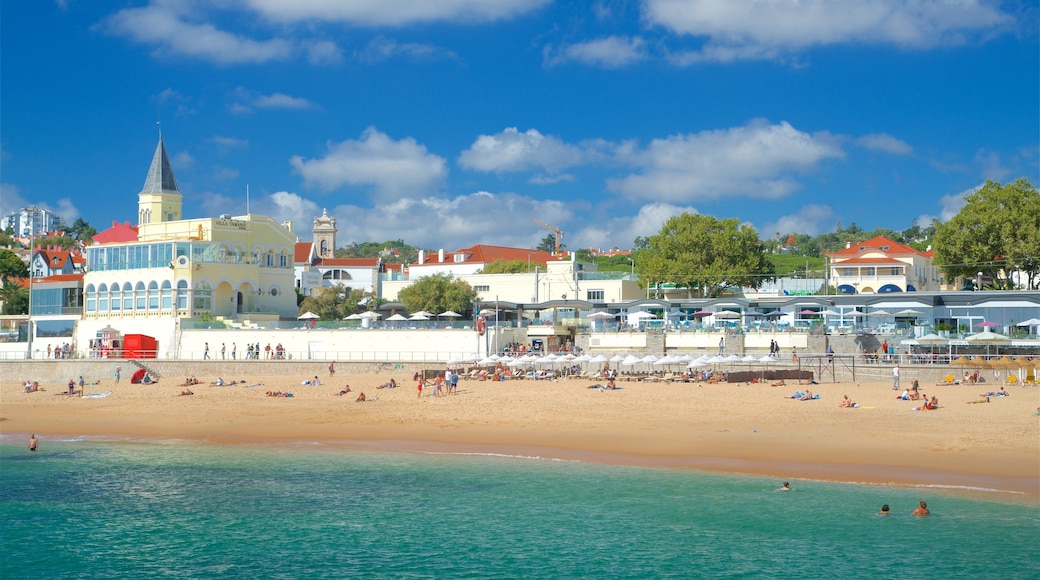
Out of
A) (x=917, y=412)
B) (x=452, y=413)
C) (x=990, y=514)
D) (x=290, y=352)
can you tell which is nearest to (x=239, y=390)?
(x=290, y=352)

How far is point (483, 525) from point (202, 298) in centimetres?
4085

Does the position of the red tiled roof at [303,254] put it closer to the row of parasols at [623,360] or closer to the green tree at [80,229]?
the row of parasols at [623,360]

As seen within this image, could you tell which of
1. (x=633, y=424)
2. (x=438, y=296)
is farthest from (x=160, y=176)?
(x=633, y=424)

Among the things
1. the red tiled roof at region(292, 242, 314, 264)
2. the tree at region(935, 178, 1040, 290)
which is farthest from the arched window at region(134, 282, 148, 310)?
the tree at region(935, 178, 1040, 290)

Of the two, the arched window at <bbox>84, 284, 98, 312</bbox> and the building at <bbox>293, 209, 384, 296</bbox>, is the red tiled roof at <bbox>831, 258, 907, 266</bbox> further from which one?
the arched window at <bbox>84, 284, 98, 312</bbox>

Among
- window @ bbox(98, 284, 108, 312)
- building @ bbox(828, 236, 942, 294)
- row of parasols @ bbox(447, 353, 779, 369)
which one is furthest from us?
building @ bbox(828, 236, 942, 294)

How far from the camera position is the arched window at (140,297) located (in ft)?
188

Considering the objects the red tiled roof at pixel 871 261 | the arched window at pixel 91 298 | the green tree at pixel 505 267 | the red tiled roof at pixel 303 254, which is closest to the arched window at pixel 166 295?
the arched window at pixel 91 298

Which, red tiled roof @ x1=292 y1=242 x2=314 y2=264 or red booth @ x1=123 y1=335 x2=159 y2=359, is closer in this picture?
red booth @ x1=123 y1=335 x2=159 y2=359

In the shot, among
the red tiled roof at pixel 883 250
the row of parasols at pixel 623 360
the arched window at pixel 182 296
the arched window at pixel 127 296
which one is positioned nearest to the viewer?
the row of parasols at pixel 623 360

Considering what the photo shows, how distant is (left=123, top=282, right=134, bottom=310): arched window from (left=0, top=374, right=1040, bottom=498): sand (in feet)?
51.8

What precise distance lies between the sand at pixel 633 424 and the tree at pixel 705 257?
2749 centimetres

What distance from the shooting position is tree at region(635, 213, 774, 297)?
217 ft

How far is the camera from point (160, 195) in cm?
6338
